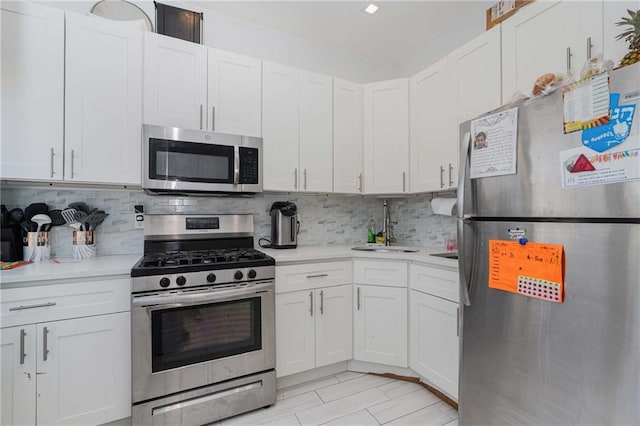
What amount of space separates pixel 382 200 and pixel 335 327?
58.0 inches

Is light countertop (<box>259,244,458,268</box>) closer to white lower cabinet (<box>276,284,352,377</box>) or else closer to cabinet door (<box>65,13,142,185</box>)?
white lower cabinet (<box>276,284,352,377</box>)

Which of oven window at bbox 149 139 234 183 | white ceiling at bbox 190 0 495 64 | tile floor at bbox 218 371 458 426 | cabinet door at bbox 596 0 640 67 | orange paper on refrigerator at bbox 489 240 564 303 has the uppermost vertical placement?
white ceiling at bbox 190 0 495 64

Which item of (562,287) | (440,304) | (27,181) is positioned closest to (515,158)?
(562,287)

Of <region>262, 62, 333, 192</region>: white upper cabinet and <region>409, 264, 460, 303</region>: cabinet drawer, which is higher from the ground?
<region>262, 62, 333, 192</region>: white upper cabinet

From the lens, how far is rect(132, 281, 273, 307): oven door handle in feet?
5.13

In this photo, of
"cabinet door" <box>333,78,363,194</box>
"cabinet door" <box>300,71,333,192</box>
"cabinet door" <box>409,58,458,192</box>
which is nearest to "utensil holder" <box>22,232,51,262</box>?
"cabinet door" <box>300,71,333,192</box>

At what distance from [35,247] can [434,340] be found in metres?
2.58

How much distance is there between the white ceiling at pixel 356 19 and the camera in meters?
2.36

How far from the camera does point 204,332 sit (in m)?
1.72

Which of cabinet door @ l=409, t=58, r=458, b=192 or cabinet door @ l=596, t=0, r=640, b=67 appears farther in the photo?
cabinet door @ l=409, t=58, r=458, b=192

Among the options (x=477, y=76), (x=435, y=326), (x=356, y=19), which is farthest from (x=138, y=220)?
(x=477, y=76)

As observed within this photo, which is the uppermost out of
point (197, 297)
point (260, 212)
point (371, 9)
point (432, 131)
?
point (371, 9)

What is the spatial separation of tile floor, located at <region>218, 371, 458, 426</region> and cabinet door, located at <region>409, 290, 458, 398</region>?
14cm

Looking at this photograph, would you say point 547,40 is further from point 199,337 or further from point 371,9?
point 199,337
